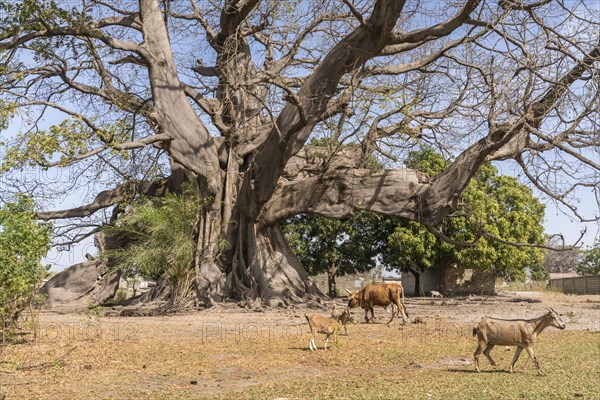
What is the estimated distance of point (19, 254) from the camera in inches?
306

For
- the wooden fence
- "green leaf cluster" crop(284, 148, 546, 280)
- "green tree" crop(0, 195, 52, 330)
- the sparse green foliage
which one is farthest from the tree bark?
"green tree" crop(0, 195, 52, 330)

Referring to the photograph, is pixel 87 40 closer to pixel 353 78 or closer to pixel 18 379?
pixel 353 78

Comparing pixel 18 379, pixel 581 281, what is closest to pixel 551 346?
pixel 18 379

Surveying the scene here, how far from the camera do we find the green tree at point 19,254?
7.50m

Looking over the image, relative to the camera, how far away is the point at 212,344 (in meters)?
8.79

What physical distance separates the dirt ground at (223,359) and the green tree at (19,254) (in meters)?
0.66

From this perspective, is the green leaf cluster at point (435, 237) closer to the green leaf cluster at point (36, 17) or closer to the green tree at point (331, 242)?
the green tree at point (331, 242)

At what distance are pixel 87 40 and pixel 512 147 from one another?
11038 millimetres

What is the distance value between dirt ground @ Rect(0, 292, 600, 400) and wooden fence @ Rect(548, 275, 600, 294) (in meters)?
27.4

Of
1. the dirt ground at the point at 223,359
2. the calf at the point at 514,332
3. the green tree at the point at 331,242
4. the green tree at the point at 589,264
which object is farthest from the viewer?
the green tree at the point at 589,264

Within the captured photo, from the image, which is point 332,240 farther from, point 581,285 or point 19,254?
point 19,254

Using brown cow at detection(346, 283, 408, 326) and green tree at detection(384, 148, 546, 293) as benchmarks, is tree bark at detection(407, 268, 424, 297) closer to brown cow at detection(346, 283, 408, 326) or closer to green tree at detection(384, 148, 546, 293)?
green tree at detection(384, 148, 546, 293)

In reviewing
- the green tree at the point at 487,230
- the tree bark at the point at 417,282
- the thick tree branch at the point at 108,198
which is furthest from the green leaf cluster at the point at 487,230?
the thick tree branch at the point at 108,198

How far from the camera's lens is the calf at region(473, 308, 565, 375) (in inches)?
248
